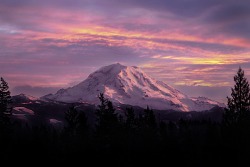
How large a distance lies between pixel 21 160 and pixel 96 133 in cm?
1618

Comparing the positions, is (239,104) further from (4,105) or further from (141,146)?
(4,105)

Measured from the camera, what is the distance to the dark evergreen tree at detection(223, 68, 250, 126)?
62.6 metres

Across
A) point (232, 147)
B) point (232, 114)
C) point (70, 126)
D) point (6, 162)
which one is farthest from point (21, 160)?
point (232, 114)

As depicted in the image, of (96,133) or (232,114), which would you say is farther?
(96,133)

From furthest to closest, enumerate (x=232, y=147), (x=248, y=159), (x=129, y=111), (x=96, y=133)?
1. (x=129, y=111)
2. (x=96, y=133)
3. (x=232, y=147)
4. (x=248, y=159)

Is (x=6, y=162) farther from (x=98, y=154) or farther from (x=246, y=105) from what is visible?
(x=246, y=105)

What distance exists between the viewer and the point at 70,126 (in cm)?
7731

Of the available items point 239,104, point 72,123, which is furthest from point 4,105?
point 239,104

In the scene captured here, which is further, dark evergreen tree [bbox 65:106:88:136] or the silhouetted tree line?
dark evergreen tree [bbox 65:106:88:136]

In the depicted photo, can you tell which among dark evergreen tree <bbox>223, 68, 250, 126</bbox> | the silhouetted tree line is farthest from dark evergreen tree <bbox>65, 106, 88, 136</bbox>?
dark evergreen tree <bbox>223, 68, 250, 126</bbox>

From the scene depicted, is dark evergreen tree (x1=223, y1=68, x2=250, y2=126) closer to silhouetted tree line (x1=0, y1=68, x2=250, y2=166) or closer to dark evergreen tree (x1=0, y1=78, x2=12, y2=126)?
silhouetted tree line (x1=0, y1=68, x2=250, y2=166)

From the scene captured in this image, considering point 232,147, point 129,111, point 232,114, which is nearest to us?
point 232,147

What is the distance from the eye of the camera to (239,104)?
64.7 m

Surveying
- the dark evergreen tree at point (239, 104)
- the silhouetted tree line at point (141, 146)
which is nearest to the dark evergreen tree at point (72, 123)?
the silhouetted tree line at point (141, 146)
